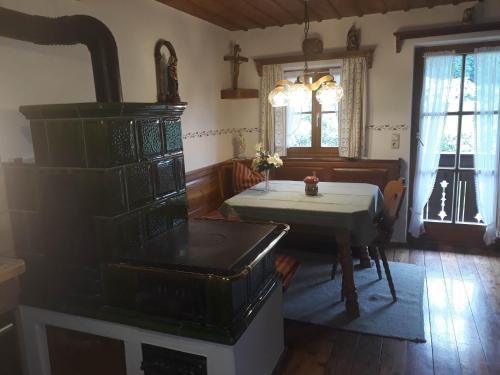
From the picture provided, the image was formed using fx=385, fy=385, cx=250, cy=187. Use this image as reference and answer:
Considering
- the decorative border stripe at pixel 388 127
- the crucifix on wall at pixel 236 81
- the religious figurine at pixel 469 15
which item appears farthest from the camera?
the crucifix on wall at pixel 236 81

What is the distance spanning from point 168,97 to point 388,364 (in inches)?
103

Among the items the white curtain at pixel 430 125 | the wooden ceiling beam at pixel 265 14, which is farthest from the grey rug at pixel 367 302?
the wooden ceiling beam at pixel 265 14

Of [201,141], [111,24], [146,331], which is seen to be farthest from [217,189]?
[146,331]

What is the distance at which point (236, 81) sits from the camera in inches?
175

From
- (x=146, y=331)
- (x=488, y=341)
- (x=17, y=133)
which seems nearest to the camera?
(x=146, y=331)

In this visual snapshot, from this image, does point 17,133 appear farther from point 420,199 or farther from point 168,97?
point 420,199

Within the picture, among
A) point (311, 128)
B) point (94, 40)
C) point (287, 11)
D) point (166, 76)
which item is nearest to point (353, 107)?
point (311, 128)

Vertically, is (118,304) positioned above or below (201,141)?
below

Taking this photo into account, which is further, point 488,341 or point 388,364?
point 488,341

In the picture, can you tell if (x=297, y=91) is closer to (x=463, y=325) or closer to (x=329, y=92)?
(x=329, y=92)

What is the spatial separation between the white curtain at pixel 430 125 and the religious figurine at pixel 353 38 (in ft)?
2.32

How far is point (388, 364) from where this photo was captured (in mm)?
2242

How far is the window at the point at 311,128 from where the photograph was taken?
4372mm

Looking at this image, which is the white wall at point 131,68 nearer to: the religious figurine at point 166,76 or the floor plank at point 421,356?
the religious figurine at point 166,76
